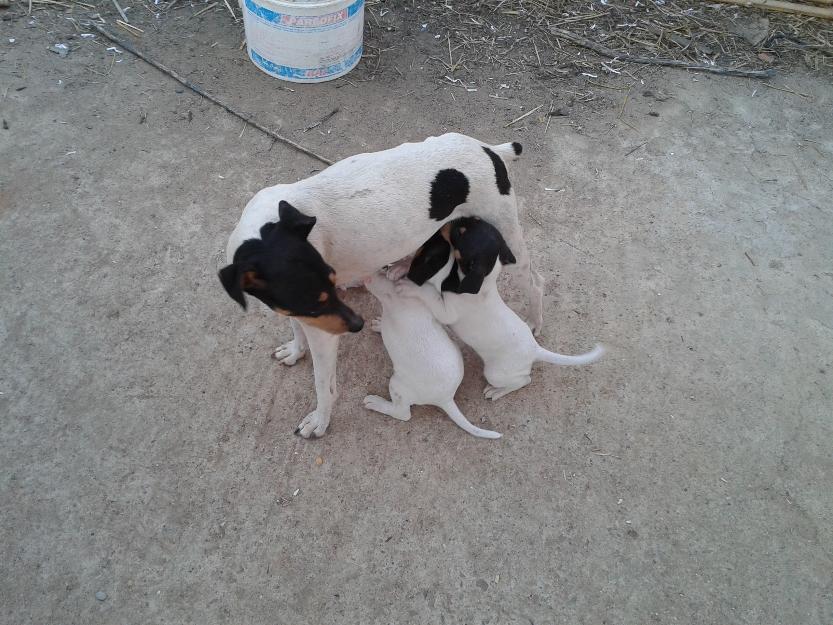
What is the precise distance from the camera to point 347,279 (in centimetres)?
304

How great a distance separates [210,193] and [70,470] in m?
2.01

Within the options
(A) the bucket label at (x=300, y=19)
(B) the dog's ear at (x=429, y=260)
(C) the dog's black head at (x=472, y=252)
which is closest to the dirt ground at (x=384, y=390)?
(A) the bucket label at (x=300, y=19)

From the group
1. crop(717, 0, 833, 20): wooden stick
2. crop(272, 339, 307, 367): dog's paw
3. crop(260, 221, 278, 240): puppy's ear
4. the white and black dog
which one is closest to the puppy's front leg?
the white and black dog

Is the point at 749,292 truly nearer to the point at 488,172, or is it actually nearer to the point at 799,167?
the point at 799,167

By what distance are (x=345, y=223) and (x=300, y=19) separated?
2.38 meters

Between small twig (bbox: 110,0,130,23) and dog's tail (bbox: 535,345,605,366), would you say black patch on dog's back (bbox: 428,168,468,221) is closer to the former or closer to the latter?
dog's tail (bbox: 535,345,605,366)

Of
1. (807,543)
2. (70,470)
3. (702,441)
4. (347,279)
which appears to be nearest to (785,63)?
(702,441)

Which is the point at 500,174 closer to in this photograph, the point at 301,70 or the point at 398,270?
the point at 398,270

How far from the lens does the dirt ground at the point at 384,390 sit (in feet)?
9.06

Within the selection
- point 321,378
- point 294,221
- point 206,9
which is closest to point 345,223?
point 294,221

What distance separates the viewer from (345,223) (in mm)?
2715

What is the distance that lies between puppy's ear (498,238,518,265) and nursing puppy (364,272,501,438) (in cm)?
27

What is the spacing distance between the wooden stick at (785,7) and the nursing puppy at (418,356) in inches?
199

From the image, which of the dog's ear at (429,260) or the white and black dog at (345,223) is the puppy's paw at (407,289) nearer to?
the dog's ear at (429,260)
